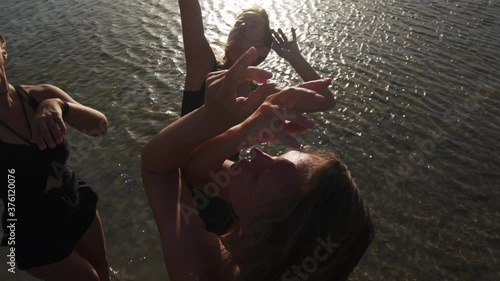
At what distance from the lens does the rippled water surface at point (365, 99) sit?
19.3 ft

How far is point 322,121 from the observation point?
8.43 metres

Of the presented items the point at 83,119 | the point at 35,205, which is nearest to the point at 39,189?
the point at 35,205

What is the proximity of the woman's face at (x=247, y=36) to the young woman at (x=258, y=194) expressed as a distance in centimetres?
213

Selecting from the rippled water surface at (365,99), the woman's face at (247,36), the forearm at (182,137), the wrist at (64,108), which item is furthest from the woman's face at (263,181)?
the rippled water surface at (365,99)

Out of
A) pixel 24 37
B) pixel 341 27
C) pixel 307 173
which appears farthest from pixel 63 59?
pixel 307 173

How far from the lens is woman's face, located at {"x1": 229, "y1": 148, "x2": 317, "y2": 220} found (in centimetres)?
177

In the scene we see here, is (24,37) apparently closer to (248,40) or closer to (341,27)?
(341,27)

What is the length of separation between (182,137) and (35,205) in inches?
83.6

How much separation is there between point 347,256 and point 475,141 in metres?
7.20

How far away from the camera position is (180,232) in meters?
2.03

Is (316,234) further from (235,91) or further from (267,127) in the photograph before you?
(235,91)

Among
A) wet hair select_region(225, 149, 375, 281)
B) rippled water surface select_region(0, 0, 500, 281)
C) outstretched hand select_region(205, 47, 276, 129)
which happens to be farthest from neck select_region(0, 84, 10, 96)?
rippled water surface select_region(0, 0, 500, 281)

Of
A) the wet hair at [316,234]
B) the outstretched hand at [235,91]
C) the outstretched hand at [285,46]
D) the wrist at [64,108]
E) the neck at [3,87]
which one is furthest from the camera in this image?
the outstretched hand at [285,46]

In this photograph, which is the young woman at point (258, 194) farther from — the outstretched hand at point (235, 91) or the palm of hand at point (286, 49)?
the palm of hand at point (286, 49)
